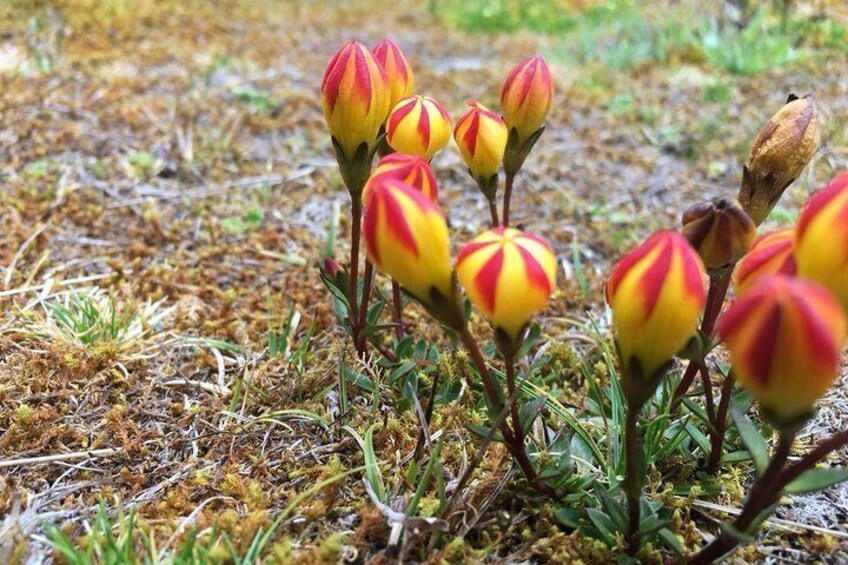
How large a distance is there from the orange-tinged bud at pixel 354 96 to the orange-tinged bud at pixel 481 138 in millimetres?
209

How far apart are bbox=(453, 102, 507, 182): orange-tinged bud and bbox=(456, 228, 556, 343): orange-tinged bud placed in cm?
51

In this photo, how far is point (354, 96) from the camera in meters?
1.55

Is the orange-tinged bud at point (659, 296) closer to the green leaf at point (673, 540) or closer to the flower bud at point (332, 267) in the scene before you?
the green leaf at point (673, 540)

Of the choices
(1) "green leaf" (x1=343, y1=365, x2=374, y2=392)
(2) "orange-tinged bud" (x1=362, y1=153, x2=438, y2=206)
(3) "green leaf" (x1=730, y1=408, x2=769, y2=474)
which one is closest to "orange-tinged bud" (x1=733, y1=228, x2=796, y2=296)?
(3) "green leaf" (x1=730, y1=408, x2=769, y2=474)

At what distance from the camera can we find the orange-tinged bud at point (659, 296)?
1111 mm

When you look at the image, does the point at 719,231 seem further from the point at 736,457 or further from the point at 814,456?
the point at 736,457

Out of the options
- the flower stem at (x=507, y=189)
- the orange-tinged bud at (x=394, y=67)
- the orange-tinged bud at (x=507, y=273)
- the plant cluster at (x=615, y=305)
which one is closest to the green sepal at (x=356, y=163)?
the plant cluster at (x=615, y=305)

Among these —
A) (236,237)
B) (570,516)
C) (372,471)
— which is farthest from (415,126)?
(236,237)

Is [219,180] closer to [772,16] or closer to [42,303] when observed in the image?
[42,303]

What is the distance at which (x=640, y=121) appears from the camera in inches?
168

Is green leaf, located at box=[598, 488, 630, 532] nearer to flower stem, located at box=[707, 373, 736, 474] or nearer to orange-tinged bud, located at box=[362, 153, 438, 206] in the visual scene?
flower stem, located at box=[707, 373, 736, 474]

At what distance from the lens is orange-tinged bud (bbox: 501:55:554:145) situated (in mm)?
1725

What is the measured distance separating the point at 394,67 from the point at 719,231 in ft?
2.89

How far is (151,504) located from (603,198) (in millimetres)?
2566
